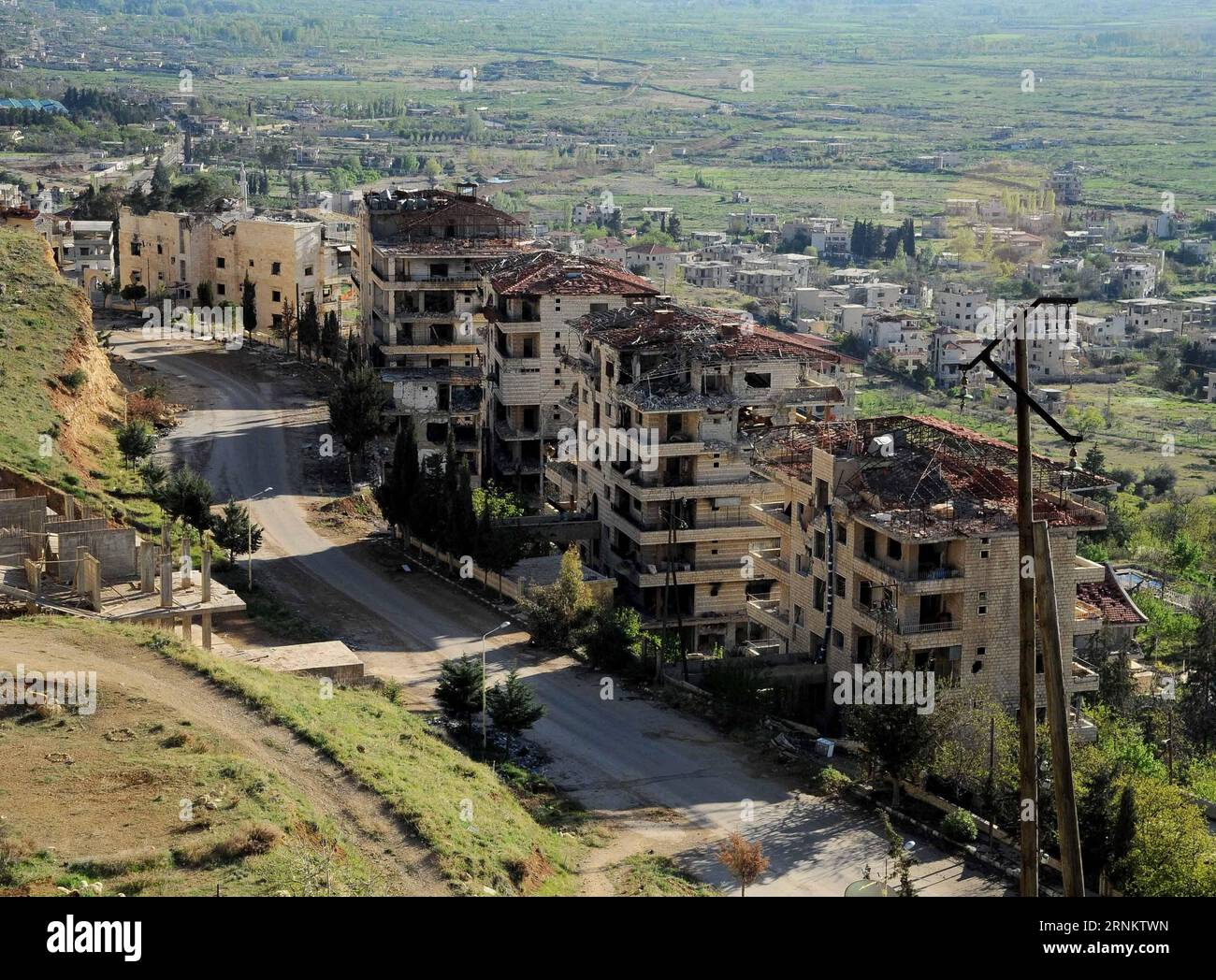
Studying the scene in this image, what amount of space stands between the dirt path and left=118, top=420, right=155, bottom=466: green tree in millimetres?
19079

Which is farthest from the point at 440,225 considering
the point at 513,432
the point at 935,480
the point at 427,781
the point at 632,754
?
the point at 427,781

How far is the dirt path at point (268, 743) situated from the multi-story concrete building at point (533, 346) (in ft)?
85.3

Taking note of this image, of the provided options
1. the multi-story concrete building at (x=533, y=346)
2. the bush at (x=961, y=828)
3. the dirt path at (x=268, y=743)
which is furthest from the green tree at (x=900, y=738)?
the multi-story concrete building at (x=533, y=346)

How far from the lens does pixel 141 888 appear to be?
64.3 ft

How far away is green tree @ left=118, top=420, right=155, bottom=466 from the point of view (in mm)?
47312

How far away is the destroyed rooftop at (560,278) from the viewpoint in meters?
53.5

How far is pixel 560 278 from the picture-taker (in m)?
54.0

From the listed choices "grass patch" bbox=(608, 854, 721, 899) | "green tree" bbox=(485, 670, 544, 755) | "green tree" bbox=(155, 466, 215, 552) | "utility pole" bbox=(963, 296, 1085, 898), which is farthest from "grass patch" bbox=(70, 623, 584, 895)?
"green tree" bbox=(155, 466, 215, 552)

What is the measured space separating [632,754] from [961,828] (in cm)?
630

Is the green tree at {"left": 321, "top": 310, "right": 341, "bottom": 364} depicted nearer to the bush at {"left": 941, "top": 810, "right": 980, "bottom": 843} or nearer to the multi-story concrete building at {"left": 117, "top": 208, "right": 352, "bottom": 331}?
the multi-story concrete building at {"left": 117, "top": 208, "right": 352, "bottom": 331}

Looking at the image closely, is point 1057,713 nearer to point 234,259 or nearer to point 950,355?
point 234,259

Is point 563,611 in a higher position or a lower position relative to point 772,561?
lower

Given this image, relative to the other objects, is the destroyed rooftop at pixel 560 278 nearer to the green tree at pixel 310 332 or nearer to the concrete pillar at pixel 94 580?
the green tree at pixel 310 332
